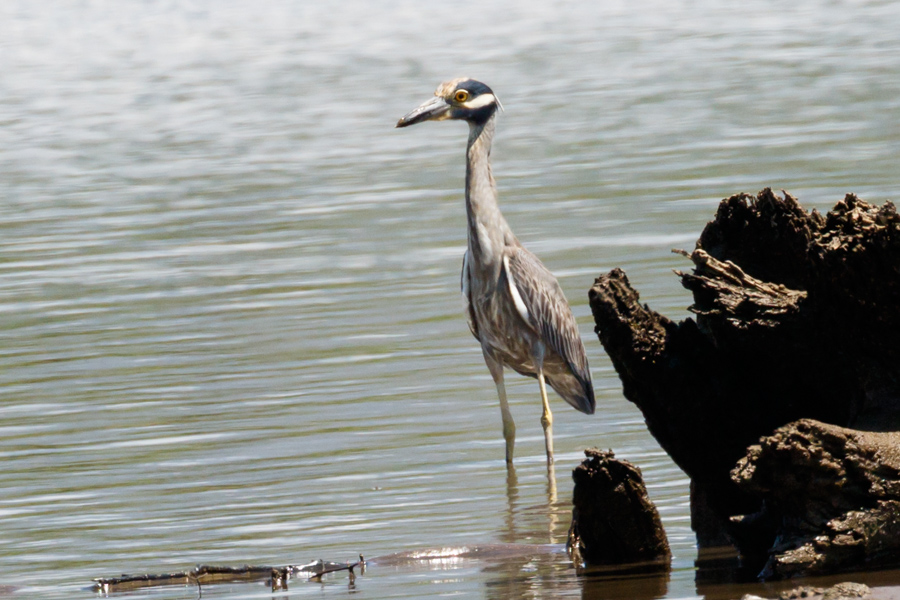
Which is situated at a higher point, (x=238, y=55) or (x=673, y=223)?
(x=238, y=55)

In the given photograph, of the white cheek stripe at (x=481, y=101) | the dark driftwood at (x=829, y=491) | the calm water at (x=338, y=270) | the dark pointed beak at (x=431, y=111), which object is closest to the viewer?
the dark driftwood at (x=829, y=491)

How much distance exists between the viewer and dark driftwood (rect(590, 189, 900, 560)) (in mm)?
6438

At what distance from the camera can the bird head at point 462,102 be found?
1034 centimetres

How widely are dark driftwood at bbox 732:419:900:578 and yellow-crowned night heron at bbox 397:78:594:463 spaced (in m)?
4.21

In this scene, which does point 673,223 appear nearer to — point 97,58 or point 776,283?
point 776,283

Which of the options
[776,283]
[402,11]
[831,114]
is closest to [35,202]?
[831,114]

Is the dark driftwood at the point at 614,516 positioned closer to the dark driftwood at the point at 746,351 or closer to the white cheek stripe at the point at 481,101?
the dark driftwood at the point at 746,351

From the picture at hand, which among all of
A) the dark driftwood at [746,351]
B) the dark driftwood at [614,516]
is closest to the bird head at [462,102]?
the dark driftwood at [746,351]

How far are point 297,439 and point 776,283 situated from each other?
4239mm

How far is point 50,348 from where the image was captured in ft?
44.1

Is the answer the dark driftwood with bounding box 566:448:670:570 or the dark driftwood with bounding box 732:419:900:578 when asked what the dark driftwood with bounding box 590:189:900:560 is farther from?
the dark driftwood with bounding box 732:419:900:578

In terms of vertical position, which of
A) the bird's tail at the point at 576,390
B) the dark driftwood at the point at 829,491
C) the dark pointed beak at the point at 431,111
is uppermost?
the dark pointed beak at the point at 431,111

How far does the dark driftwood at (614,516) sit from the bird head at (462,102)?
3.96 meters

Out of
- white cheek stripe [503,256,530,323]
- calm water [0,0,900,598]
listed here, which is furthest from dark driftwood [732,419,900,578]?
white cheek stripe [503,256,530,323]
